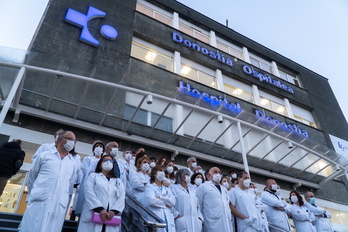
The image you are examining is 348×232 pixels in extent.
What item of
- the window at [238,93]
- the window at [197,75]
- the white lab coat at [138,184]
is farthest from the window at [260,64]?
the white lab coat at [138,184]

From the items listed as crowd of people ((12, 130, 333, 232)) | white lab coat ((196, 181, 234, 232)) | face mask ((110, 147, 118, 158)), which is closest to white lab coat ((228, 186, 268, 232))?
crowd of people ((12, 130, 333, 232))

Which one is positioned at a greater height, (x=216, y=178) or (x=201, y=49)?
(x=201, y=49)

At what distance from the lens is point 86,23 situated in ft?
35.7

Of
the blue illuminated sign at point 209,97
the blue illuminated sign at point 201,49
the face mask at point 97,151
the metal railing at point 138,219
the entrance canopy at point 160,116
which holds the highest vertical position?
the blue illuminated sign at point 201,49

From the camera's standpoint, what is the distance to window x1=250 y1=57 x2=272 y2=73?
60.7ft

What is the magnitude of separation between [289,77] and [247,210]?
17711 mm

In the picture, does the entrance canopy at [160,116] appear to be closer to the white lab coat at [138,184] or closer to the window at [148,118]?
the window at [148,118]

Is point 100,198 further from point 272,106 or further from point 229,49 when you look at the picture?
point 229,49

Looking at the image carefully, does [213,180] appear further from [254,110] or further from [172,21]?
[172,21]

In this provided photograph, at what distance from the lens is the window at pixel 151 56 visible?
40.8ft

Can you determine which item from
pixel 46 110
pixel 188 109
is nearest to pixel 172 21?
pixel 188 109

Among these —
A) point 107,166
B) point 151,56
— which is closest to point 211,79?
point 151,56

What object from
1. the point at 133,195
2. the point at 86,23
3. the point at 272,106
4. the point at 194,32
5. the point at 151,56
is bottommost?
the point at 133,195

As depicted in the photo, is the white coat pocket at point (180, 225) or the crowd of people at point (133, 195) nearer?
the crowd of people at point (133, 195)
